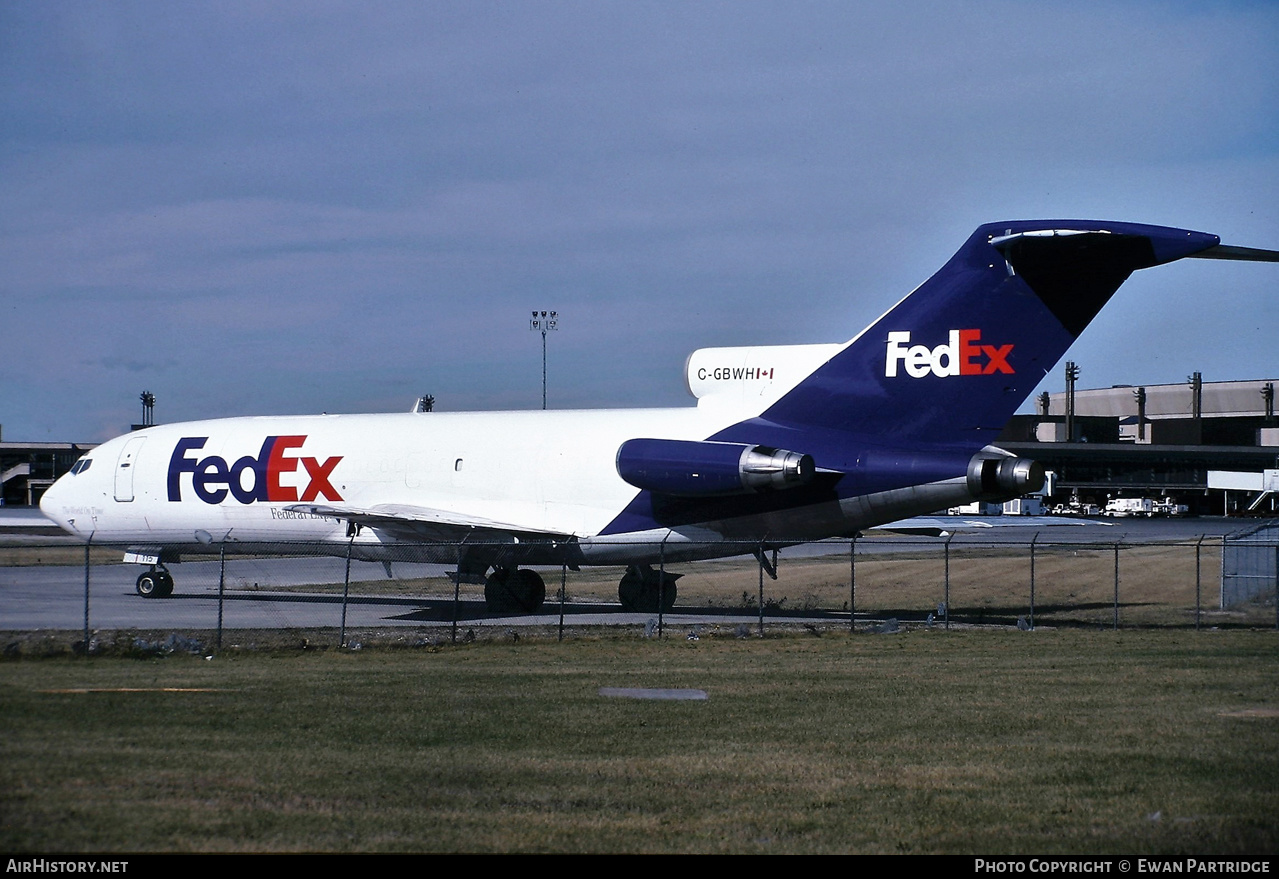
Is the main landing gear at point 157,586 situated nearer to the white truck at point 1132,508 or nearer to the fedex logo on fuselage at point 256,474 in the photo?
the fedex logo on fuselage at point 256,474

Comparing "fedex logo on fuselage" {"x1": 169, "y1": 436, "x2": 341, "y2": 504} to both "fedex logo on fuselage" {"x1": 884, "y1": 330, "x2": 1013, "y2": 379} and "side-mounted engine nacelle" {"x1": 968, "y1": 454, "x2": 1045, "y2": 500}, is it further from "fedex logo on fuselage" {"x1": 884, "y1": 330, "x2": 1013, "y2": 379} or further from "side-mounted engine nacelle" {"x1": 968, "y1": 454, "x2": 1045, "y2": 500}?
"side-mounted engine nacelle" {"x1": 968, "y1": 454, "x2": 1045, "y2": 500}

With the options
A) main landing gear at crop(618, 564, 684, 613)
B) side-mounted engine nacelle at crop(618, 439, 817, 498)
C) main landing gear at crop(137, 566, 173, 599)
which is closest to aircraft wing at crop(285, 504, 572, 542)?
side-mounted engine nacelle at crop(618, 439, 817, 498)

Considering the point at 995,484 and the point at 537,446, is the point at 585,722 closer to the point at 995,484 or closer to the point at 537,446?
the point at 995,484

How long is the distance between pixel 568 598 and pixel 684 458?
8963 mm

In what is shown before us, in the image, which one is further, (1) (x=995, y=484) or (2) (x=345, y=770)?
(1) (x=995, y=484)

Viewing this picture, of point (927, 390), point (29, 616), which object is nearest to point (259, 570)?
point (29, 616)

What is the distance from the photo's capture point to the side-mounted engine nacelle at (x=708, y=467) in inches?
916

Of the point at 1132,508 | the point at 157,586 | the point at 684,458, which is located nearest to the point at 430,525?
the point at 684,458

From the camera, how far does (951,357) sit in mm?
22922

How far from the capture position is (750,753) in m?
11.4

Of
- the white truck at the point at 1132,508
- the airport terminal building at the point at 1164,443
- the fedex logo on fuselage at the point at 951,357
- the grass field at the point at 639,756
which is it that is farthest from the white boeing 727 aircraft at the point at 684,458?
the white truck at the point at 1132,508

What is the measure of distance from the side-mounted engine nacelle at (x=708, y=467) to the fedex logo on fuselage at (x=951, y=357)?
8.03ft

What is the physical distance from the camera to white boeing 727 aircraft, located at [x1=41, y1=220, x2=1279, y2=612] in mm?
22156

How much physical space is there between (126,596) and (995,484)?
2102 centimetres
